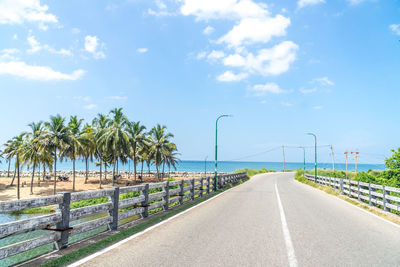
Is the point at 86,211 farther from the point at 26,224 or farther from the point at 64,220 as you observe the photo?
the point at 26,224

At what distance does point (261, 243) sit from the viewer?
6.96 m

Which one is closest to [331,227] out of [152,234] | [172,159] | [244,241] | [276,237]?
[276,237]

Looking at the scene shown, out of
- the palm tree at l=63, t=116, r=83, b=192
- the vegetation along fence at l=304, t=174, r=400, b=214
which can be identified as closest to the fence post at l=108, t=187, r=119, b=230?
the vegetation along fence at l=304, t=174, r=400, b=214

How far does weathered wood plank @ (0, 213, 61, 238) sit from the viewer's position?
4961 mm

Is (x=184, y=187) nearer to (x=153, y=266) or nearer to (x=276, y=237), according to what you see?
(x=276, y=237)

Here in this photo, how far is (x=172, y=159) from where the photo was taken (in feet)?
212

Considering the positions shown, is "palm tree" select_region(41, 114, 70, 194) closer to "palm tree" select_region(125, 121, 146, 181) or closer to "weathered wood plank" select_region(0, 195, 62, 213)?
"palm tree" select_region(125, 121, 146, 181)

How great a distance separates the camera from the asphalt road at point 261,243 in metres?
5.63

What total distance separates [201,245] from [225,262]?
1.31 metres

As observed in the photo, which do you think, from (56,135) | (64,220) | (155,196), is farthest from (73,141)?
(64,220)

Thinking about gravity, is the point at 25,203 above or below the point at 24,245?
above

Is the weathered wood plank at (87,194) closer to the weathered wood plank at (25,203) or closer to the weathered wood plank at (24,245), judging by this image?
the weathered wood plank at (25,203)

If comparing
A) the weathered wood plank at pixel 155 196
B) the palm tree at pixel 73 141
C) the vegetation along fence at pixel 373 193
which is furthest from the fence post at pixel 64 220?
the palm tree at pixel 73 141

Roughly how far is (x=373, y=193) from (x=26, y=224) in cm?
1445
